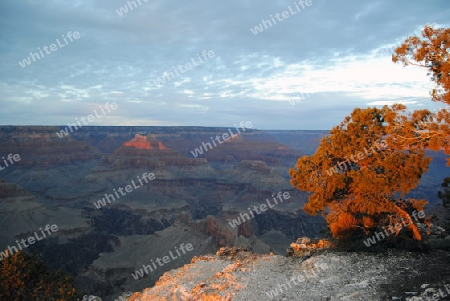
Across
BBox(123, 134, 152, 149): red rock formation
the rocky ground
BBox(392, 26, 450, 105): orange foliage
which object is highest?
BBox(123, 134, 152, 149): red rock formation

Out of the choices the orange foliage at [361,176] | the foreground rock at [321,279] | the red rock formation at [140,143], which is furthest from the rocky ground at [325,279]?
the red rock formation at [140,143]

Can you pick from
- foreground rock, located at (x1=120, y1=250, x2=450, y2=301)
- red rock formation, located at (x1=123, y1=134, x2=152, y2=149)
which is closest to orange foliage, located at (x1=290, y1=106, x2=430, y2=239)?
foreground rock, located at (x1=120, y1=250, x2=450, y2=301)

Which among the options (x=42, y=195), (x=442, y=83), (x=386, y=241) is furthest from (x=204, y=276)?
(x=42, y=195)

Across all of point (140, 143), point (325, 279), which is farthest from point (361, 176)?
point (140, 143)

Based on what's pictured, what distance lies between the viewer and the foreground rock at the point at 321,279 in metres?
10.4

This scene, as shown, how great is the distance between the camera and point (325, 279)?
12.0 metres

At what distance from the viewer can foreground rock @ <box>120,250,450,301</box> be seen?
10375 millimetres

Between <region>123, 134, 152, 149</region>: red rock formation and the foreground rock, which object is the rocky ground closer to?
the foreground rock

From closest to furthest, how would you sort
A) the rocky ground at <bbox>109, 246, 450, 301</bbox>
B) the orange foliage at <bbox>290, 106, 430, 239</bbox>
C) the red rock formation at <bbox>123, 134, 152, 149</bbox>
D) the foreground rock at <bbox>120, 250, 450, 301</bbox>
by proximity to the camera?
the rocky ground at <bbox>109, 246, 450, 301</bbox> → the foreground rock at <bbox>120, 250, 450, 301</bbox> → the orange foliage at <bbox>290, 106, 430, 239</bbox> → the red rock formation at <bbox>123, 134, 152, 149</bbox>

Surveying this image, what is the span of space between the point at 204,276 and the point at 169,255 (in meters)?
30.3

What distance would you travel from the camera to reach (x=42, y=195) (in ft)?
310

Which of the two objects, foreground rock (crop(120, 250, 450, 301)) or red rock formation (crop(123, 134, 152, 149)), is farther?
red rock formation (crop(123, 134, 152, 149))

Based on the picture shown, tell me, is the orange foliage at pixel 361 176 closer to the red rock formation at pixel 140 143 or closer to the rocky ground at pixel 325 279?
the rocky ground at pixel 325 279

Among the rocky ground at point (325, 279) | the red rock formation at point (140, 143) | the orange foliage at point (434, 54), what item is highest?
the red rock formation at point (140, 143)
